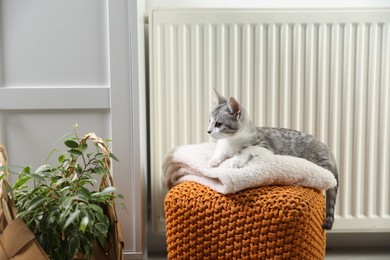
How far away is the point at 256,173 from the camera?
130cm

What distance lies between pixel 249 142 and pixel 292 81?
1.55ft

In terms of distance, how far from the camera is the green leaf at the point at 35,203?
3.66 feet

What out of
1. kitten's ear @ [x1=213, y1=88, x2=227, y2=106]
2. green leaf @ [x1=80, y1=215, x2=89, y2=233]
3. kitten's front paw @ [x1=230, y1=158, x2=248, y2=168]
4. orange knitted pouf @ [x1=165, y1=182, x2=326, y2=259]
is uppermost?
kitten's ear @ [x1=213, y1=88, x2=227, y2=106]

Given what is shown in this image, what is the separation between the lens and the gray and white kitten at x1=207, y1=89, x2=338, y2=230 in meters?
1.40

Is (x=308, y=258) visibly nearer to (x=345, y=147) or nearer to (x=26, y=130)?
(x=345, y=147)

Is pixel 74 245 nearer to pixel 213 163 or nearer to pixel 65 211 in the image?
pixel 65 211

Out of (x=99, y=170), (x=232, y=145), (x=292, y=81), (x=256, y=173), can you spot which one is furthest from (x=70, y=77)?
(x=292, y=81)

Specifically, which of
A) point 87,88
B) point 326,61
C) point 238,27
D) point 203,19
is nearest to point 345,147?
point 326,61

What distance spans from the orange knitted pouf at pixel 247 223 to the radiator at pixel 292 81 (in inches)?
18.0

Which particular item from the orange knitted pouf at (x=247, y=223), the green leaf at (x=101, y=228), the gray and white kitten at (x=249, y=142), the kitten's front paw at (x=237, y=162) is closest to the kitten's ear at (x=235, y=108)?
the gray and white kitten at (x=249, y=142)

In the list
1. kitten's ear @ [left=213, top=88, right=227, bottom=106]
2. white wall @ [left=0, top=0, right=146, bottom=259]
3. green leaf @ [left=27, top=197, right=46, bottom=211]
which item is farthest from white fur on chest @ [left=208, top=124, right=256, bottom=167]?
green leaf @ [left=27, top=197, right=46, bottom=211]

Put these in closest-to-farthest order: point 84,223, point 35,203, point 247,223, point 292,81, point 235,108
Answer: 1. point 84,223
2. point 35,203
3. point 247,223
4. point 235,108
5. point 292,81

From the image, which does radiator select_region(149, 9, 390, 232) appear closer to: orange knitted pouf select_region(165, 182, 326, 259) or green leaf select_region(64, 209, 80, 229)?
orange knitted pouf select_region(165, 182, 326, 259)

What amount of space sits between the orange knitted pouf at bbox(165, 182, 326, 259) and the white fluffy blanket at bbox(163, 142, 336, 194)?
0.02 m
